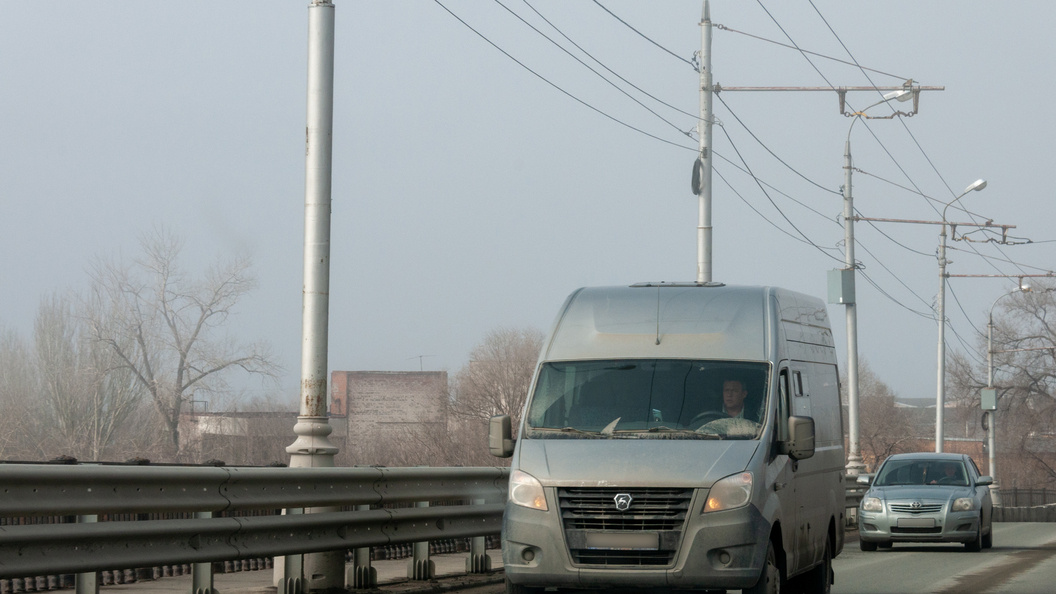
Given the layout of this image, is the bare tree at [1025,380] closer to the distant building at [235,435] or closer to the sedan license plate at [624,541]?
the distant building at [235,435]

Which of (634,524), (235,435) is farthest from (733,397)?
(235,435)

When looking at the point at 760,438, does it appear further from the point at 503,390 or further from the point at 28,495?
the point at 503,390

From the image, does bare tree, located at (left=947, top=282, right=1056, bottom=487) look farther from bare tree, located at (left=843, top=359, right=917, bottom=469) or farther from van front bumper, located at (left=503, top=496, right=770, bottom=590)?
van front bumper, located at (left=503, top=496, right=770, bottom=590)

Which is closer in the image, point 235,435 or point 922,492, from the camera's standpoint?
point 922,492

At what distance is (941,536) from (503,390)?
158 ft

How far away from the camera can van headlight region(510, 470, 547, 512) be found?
8125mm

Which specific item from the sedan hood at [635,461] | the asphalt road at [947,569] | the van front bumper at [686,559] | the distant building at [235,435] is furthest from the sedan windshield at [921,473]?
the distant building at [235,435]

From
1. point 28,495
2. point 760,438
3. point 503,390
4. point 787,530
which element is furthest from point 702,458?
point 503,390

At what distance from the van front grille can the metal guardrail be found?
2.15m

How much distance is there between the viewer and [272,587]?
9672 millimetres

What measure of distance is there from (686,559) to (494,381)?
2302 inches

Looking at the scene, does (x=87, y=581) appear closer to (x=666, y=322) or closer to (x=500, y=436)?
(x=500, y=436)

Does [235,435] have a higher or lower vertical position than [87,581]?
lower

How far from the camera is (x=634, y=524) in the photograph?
26.1 ft
